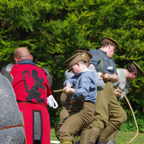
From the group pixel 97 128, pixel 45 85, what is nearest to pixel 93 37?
pixel 97 128

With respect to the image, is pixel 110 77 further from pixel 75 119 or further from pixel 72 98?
pixel 75 119

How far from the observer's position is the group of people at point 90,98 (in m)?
4.26

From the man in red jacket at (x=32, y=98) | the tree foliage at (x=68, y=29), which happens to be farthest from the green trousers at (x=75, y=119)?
the tree foliage at (x=68, y=29)

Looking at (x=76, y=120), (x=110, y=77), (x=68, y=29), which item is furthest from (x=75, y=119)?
(x=68, y=29)

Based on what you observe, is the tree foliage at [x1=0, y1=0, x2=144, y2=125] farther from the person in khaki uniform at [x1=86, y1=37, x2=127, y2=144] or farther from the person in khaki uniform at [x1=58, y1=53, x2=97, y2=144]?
the person in khaki uniform at [x1=58, y1=53, x2=97, y2=144]

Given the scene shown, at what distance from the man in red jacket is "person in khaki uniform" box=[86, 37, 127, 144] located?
1.27m

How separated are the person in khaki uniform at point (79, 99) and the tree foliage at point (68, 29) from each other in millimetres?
3733

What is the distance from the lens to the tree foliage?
27.0 feet

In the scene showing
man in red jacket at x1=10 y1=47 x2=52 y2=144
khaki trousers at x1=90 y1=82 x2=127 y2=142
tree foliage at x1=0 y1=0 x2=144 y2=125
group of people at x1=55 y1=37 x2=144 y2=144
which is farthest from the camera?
tree foliage at x1=0 y1=0 x2=144 y2=125

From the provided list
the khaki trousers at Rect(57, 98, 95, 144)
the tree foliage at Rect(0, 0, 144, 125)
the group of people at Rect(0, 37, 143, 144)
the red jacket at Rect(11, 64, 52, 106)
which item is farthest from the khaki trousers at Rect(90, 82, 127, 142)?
the tree foliage at Rect(0, 0, 144, 125)

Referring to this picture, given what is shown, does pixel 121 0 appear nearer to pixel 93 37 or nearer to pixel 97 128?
pixel 93 37

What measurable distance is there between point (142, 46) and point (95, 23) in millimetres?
1495

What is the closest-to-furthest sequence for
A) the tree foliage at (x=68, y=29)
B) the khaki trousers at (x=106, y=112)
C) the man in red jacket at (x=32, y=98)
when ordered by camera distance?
the man in red jacket at (x=32, y=98) < the khaki trousers at (x=106, y=112) < the tree foliage at (x=68, y=29)

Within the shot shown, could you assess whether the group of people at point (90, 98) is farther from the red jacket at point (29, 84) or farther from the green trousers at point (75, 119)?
the red jacket at point (29, 84)
